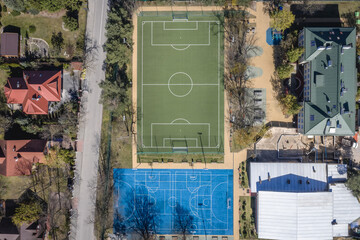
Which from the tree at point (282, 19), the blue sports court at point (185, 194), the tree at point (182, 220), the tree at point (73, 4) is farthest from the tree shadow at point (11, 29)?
the tree at point (282, 19)

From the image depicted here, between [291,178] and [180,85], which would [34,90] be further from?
[291,178]

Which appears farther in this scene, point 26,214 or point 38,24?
point 38,24

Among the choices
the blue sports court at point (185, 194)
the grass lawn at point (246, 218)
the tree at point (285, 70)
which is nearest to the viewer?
the tree at point (285, 70)

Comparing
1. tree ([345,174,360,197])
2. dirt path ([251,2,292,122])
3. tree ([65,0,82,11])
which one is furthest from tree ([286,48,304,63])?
tree ([65,0,82,11])

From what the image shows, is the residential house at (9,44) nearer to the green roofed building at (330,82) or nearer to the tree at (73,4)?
the tree at (73,4)

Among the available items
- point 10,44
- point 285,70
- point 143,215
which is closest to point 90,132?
point 143,215

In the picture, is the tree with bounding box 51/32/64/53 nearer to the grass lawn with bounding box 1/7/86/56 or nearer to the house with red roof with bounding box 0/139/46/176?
the grass lawn with bounding box 1/7/86/56
